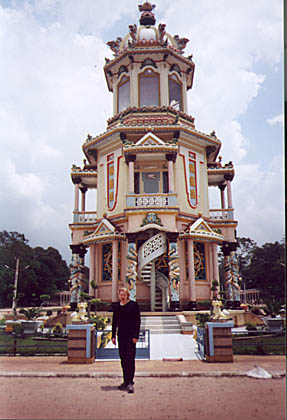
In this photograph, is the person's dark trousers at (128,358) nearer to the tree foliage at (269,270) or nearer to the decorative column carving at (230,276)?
the tree foliage at (269,270)

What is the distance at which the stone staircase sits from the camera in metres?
12.3

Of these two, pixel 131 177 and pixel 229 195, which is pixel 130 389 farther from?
pixel 229 195

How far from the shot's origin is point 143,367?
22.2ft

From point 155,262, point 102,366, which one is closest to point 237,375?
point 102,366

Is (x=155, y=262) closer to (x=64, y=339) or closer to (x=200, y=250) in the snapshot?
(x=200, y=250)

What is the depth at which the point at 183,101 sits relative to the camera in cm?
1952

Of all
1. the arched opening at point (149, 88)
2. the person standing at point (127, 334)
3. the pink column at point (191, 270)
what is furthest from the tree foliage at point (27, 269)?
the arched opening at point (149, 88)

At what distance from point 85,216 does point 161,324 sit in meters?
7.23

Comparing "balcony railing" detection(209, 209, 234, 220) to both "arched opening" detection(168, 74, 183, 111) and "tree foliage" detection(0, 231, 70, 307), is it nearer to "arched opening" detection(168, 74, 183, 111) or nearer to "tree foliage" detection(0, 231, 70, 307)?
"arched opening" detection(168, 74, 183, 111)

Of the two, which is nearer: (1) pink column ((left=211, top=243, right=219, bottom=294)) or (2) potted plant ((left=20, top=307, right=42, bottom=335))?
(2) potted plant ((left=20, top=307, right=42, bottom=335))

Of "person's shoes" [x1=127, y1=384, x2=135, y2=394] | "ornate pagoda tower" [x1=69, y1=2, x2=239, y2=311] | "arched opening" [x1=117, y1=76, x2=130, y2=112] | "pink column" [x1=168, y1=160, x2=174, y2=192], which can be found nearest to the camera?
"person's shoes" [x1=127, y1=384, x2=135, y2=394]

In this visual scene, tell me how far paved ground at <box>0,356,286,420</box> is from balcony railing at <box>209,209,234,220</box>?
10892 millimetres

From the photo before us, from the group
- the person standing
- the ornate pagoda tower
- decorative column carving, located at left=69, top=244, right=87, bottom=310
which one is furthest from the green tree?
decorative column carving, located at left=69, top=244, right=87, bottom=310

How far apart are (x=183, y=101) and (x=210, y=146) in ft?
11.0
